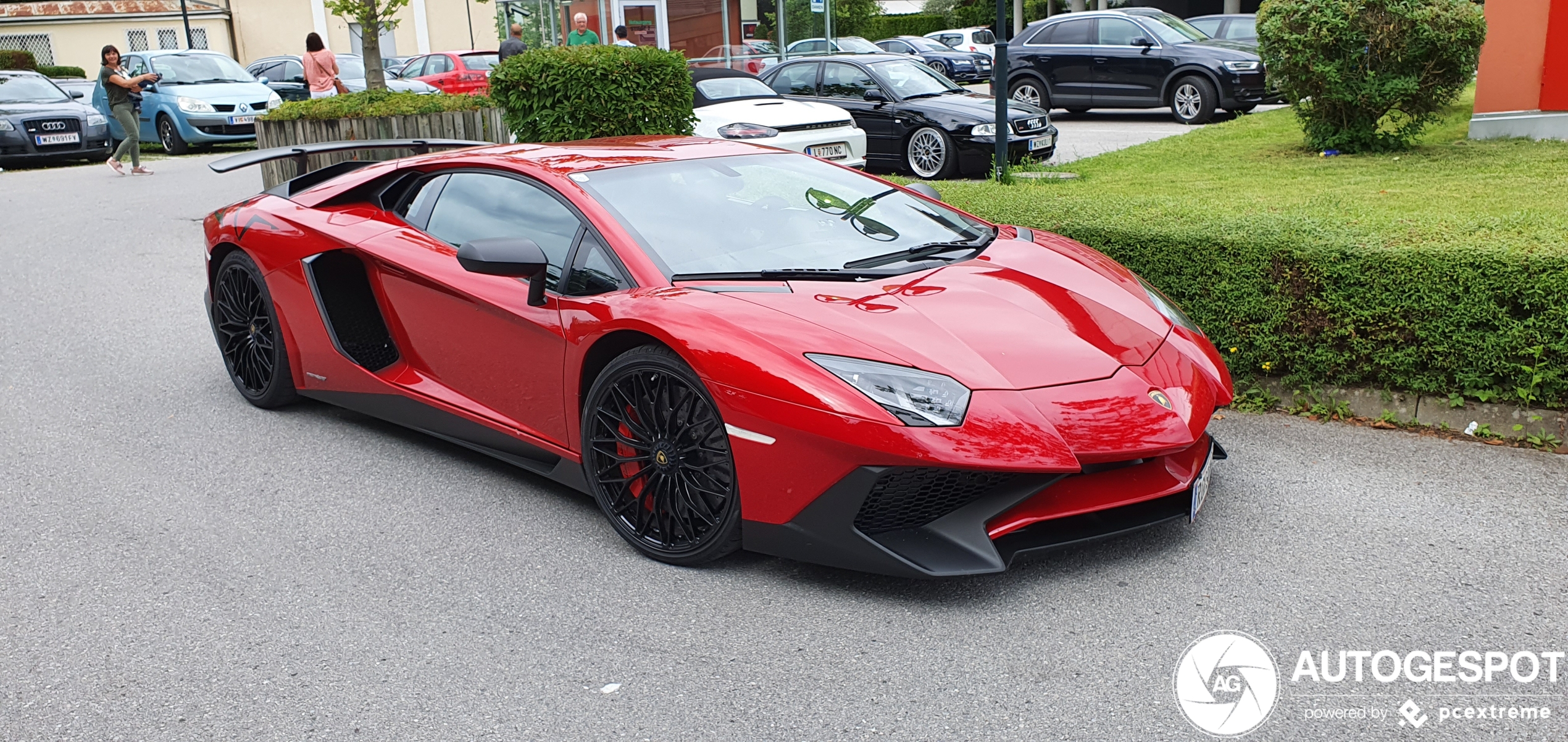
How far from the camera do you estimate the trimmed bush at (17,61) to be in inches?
1468

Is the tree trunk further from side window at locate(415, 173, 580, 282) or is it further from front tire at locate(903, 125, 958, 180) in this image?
side window at locate(415, 173, 580, 282)

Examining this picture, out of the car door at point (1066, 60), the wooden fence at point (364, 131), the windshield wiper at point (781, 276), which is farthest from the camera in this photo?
the car door at point (1066, 60)

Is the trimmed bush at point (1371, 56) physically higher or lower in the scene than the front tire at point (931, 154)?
higher

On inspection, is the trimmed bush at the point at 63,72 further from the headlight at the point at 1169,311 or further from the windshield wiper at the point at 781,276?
the headlight at the point at 1169,311

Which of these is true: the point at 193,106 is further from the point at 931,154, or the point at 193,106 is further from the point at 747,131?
the point at 931,154

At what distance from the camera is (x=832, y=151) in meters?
12.1

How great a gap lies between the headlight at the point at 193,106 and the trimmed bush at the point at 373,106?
765 cm

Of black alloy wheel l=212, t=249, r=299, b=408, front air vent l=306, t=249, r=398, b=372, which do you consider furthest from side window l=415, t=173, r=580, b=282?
black alloy wheel l=212, t=249, r=299, b=408

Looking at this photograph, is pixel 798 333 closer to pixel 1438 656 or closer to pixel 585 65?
pixel 1438 656

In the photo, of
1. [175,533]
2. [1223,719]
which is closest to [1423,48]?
[1223,719]

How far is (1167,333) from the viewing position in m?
4.12

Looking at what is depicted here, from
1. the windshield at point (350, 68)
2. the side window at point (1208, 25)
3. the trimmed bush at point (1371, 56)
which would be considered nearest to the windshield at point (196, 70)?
the windshield at point (350, 68)

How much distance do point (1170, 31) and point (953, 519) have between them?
52.9 ft

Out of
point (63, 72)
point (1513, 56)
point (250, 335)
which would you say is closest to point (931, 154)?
point (1513, 56)
